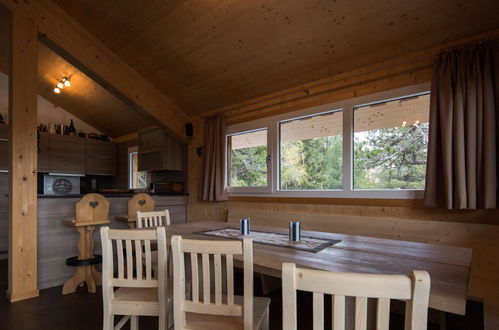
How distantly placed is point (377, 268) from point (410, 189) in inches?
58.4

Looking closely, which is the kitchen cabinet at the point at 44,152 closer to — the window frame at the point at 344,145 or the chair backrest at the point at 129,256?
the window frame at the point at 344,145

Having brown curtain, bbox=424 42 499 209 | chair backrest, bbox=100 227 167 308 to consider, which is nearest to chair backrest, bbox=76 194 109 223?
chair backrest, bbox=100 227 167 308

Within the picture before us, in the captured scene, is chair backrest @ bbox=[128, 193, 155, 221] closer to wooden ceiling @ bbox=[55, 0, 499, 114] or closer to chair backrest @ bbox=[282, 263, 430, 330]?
wooden ceiling @ bbox=[55, 0, 499, 114]

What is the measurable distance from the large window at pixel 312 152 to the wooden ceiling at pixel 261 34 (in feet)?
1.61

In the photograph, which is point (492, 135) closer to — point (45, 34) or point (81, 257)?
point (81, 257)

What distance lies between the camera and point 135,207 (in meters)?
3.25

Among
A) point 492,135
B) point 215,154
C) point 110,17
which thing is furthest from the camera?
point 215,154

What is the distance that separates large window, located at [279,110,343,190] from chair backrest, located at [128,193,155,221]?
5.33 ft

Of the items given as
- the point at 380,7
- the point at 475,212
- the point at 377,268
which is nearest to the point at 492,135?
the point at 475,212

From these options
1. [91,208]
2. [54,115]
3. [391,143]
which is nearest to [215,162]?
[91,208]

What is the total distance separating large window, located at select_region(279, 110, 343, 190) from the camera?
9.87 ft

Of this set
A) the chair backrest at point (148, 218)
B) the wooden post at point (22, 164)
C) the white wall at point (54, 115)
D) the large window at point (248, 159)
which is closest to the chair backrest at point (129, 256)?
the chair backrest at point (148, 218)

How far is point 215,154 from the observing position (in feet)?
12.8

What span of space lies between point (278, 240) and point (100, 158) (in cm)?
499
